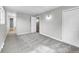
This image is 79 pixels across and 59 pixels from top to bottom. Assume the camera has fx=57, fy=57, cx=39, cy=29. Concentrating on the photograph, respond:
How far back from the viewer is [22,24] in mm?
6227

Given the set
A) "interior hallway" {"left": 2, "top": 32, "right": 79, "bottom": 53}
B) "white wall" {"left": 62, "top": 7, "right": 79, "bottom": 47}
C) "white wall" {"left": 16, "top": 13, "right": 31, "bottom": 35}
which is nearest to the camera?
"interior hallway" {"left": 2, "top": 32, "right": 79, "bottom": 53}

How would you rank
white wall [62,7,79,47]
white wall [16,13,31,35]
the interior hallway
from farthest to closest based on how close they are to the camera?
white wall [16,13,31,35], white wall [62,7,79,47], the interior hallway

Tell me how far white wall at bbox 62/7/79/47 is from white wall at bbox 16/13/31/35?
4.31 meters

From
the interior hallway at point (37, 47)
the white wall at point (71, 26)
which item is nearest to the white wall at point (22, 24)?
the interior hallway at point (37, 47)

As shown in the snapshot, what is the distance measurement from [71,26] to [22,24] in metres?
4.80

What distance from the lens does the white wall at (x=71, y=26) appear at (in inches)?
114

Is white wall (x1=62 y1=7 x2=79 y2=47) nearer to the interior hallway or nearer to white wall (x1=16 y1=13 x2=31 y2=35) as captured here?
the interior hallway

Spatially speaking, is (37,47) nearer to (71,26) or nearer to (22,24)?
(71,26)

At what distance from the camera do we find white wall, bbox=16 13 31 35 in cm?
586

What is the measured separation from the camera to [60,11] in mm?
3768

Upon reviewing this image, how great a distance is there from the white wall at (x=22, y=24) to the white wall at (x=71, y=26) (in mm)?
4312

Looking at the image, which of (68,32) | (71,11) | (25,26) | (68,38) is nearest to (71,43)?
(68,38)

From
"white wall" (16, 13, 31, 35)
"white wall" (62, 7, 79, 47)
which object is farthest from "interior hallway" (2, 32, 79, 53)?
"white wall" (16, 13, 31, 35)
